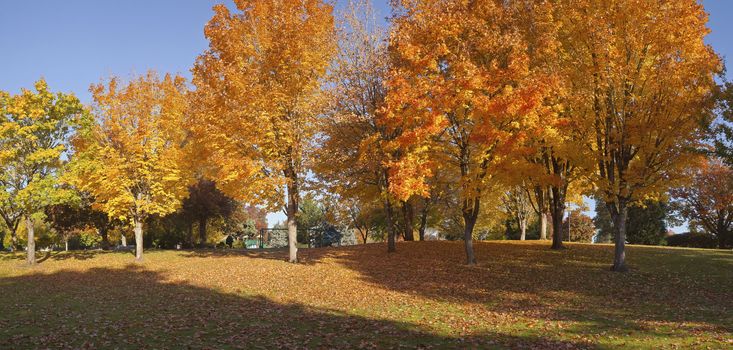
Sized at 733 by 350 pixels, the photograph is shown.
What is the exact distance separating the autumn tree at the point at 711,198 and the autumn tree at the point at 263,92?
1558 inches

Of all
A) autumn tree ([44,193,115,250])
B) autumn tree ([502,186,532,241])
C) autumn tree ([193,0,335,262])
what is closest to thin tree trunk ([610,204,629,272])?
autumn tree ([193,0,335,262])

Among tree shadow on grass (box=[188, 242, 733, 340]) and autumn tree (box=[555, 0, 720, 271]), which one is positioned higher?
autumn tree (box=[555, 0, 720, 271])

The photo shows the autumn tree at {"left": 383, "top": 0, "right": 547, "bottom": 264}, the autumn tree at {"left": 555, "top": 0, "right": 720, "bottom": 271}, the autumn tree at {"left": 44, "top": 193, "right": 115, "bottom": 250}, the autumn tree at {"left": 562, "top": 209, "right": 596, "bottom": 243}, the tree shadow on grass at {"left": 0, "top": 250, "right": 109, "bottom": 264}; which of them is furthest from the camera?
the autumn tree at {"left": 562, "top": 209, "right": 596, "bottom": 243}

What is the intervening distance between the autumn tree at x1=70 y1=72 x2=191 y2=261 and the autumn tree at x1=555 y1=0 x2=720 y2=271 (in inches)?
893

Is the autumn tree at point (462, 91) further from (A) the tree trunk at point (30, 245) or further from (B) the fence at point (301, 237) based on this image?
(B) the fence at point (301, 237)

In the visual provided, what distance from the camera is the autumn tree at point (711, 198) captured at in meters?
45.9

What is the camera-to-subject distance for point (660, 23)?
19219 mm

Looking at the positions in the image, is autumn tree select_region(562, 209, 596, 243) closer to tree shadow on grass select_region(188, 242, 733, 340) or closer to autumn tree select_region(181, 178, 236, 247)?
tree shadow on grass select_region(188, 242, 733, 340)

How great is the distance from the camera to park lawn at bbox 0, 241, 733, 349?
11234 mm

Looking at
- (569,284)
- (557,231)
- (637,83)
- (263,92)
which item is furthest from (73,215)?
(637,83)

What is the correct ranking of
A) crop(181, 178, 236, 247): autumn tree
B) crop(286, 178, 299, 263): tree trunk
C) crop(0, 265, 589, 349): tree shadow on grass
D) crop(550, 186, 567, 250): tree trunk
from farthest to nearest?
crop(181, 178, 236, 247): autumn tree < crop(550, 186, 567, 250): tree trunk < crop(286, 178, 299, 263): tree trunk < crop(0, 265, 589, 349): tree shadow on grass

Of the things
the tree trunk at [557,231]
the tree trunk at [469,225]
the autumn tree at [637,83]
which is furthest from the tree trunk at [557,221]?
the tree trunk at [469,225]

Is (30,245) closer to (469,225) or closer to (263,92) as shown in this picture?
(263,92)

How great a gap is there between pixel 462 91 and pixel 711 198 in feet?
138
